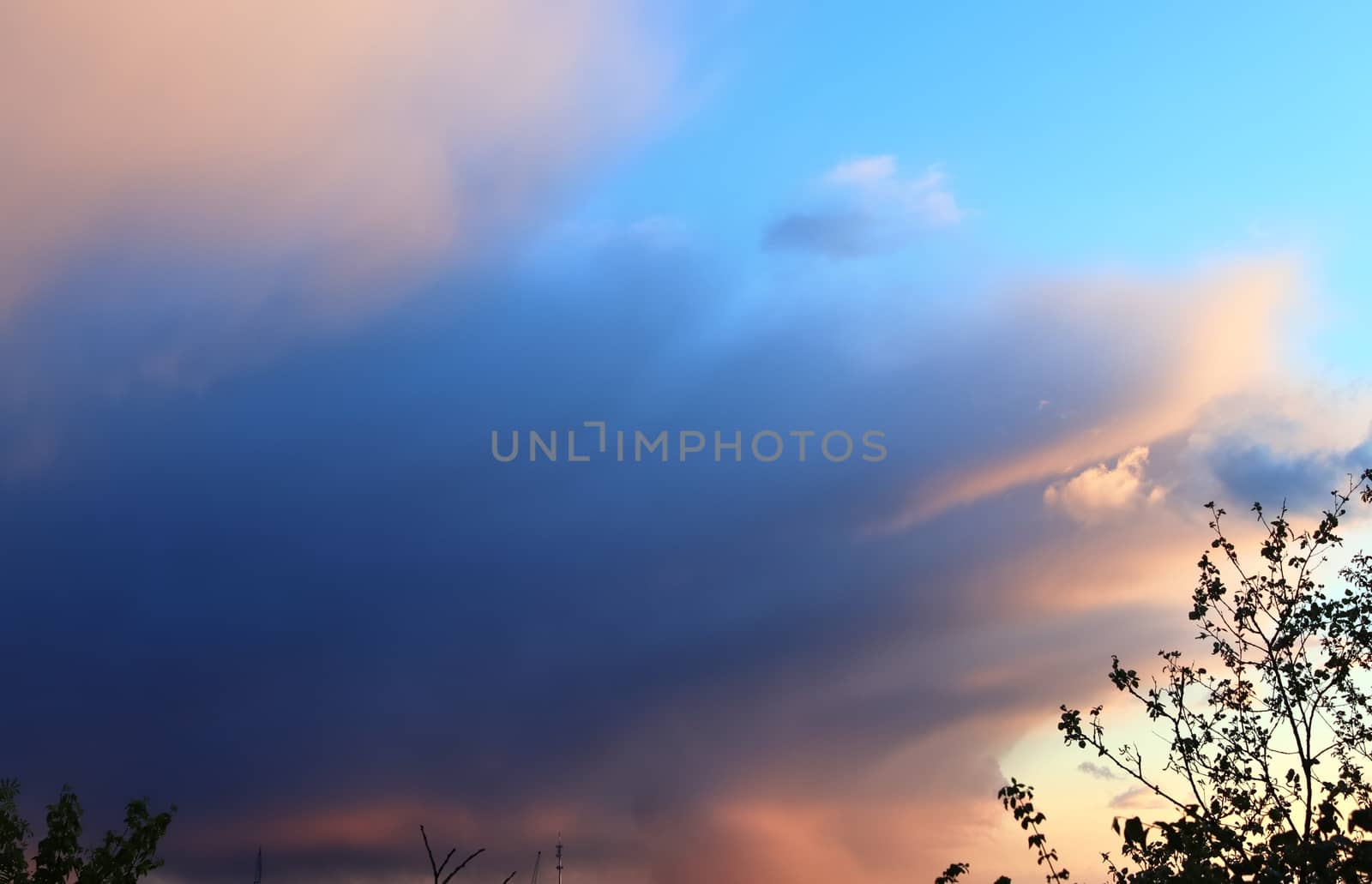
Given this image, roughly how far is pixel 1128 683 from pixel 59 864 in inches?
1368

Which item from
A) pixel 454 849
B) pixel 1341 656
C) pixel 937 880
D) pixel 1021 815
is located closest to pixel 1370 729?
pixel 1341 656

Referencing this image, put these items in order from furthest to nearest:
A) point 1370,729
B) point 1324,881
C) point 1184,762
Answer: point 1184,762, point 1370,729, point 1324,881

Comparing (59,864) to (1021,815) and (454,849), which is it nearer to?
(454,849)

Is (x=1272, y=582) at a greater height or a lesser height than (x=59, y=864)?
greater

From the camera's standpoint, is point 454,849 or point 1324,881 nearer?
point 454,849

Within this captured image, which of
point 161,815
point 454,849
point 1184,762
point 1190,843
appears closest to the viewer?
point 454,849

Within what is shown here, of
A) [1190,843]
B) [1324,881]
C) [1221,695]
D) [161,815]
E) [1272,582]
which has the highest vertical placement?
[1272,582]

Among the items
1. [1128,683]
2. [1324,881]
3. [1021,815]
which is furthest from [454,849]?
[1128,683]

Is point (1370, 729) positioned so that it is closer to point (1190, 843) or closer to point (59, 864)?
point (1190, 843)

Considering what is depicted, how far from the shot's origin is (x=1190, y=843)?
34344 millimetres

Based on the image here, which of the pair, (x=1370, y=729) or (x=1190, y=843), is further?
(x=1370, y=729)

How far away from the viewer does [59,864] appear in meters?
35.8

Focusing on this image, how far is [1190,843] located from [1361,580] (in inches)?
479

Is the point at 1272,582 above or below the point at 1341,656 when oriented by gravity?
above
